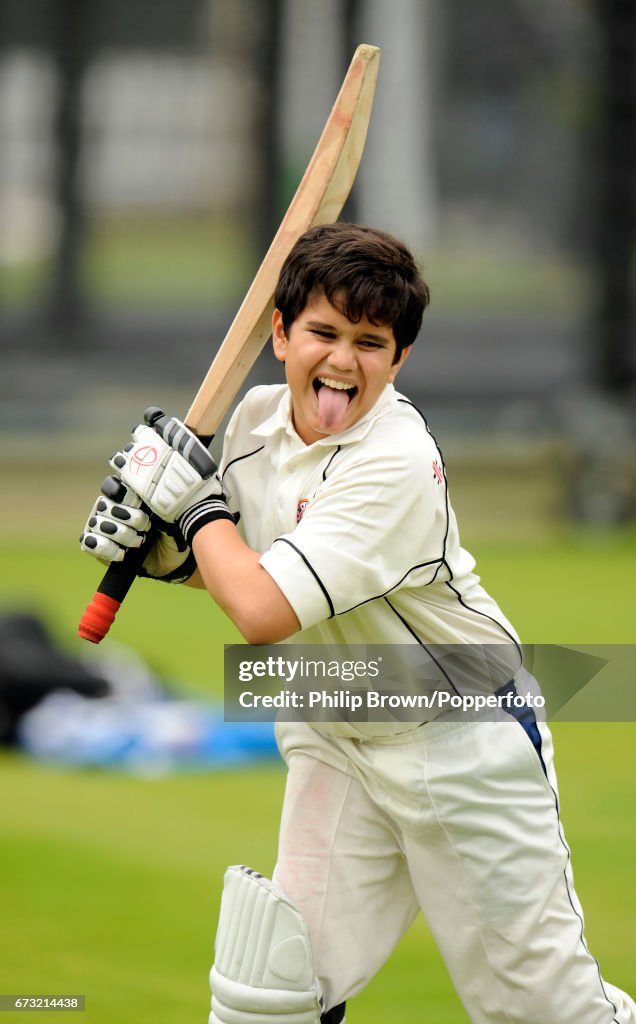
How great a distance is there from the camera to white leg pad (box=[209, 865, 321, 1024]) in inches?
89.5

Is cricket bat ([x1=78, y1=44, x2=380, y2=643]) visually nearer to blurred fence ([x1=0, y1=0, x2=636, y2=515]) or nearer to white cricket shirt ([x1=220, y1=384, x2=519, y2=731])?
white cricket shirt ([x1=220, y1=384, x2=519, y2=731])

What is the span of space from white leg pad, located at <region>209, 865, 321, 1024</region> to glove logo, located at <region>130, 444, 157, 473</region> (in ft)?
2.13

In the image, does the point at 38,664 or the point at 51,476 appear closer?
the point at 38,664

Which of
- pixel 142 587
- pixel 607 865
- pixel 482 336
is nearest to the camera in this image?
pixel 607 865

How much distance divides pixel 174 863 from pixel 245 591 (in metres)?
2.14

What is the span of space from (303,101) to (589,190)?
199 cm

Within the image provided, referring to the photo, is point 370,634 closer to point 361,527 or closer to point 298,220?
point 361,527

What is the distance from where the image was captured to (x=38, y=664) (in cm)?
543

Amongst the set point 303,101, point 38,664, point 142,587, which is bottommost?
point 142,587

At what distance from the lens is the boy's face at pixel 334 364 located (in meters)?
2.25

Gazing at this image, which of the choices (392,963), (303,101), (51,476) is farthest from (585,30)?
(392,963)

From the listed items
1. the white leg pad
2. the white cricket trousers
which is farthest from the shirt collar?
the white leg pad

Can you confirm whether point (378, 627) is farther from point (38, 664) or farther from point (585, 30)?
point (585, 30)

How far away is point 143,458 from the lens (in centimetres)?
232
